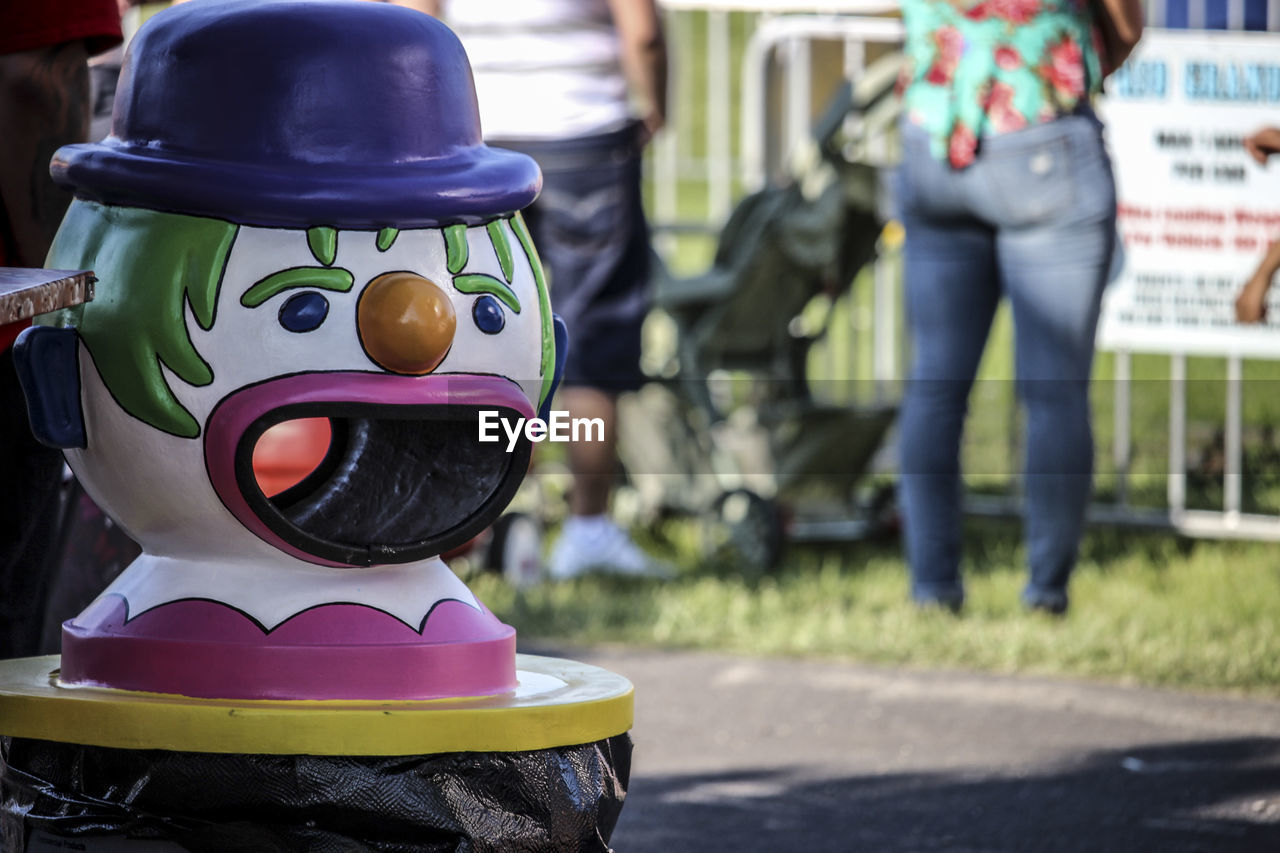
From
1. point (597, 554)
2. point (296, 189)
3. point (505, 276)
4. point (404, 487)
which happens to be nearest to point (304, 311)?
point (296, 189)

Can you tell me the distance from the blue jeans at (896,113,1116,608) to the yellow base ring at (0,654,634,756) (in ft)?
9.04

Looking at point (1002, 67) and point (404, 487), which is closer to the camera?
point (404, 487)

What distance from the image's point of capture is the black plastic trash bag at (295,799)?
2.17 meters

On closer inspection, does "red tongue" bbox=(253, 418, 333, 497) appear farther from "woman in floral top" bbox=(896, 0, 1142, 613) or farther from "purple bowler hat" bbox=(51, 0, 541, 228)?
"purple bowler hat" bbox=(51, 0, 541, 228)

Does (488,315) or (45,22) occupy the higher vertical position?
(45,22)

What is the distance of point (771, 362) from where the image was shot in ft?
21.0

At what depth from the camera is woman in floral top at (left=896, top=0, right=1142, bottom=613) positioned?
4.72 metres

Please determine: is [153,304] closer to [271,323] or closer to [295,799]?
[271,323]

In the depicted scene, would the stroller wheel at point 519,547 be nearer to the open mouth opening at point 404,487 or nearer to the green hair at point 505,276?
the open mouth opening at point 404,487

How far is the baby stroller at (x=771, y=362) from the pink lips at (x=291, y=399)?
3.63 m

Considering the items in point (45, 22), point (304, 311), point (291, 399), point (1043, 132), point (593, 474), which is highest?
point (45, 22)

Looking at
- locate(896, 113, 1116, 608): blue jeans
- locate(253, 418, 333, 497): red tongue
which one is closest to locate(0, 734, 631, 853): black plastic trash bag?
locate(253, 418, 333, 497): red tongue

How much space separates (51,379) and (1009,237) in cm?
307

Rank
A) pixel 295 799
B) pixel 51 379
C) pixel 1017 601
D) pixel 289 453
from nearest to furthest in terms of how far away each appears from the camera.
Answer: pixel 295 799 → pixel 51 379 → pixel 289 453 → pixel 1017 601
